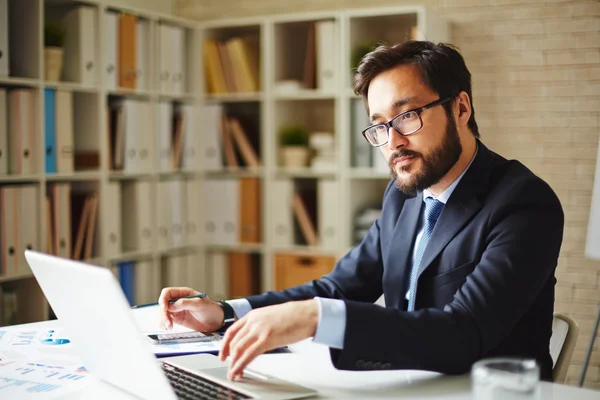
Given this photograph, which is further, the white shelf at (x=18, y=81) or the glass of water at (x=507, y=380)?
the white shelf at (x=18, y=81)

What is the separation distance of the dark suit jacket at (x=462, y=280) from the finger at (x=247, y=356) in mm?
170

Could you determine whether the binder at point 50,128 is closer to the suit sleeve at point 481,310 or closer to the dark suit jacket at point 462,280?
the dark suit jacket at point 462,280

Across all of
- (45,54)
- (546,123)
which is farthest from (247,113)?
(546,123)

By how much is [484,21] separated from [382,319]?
2.77m

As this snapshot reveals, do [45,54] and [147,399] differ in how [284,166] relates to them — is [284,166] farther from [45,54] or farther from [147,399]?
[147,399]

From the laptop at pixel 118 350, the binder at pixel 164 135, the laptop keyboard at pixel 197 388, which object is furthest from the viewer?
the binder at pixel 164 135

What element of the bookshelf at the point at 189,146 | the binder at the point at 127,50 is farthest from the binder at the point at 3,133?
the binder at the point at 127,50

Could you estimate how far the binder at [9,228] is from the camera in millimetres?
3148

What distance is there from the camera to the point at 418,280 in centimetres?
173

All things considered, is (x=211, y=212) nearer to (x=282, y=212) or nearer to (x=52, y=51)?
(x=282, y=212)

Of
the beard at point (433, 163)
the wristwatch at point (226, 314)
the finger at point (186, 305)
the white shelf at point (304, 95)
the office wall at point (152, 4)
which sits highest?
the office wall at point (152, 4)

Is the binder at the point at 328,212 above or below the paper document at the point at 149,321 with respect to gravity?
above

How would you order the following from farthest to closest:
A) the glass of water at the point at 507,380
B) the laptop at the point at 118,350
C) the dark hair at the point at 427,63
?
the dark hair at the point at 427,63
the laptop at the point at 118,350
the glass of water at the point at 507,380

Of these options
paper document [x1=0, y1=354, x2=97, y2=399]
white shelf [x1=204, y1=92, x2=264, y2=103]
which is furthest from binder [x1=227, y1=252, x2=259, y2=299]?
paper document [x1=0, y1=354, x2=97, y2=399]
